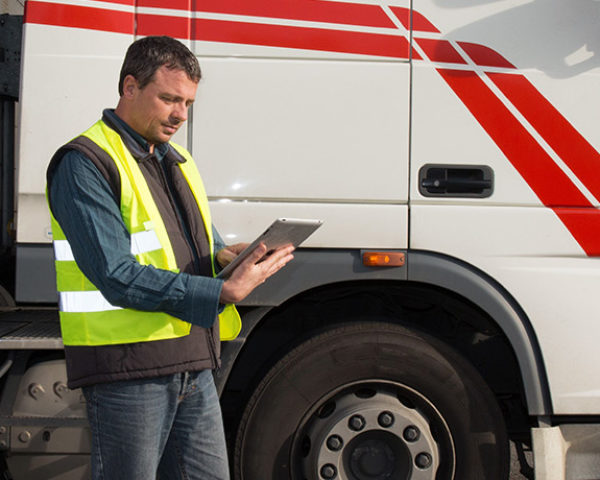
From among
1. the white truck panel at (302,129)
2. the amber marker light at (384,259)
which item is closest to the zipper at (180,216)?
the white truck panel at (302,129)

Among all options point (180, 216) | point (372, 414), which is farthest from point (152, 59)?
point (372, 414)

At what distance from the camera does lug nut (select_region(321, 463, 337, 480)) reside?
242 centimetres

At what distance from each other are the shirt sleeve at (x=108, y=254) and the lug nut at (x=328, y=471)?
1127mm

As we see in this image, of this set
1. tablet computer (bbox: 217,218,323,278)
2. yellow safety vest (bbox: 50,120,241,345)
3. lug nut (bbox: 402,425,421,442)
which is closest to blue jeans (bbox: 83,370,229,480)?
yellow safety vest (bbox: 50,120,241,345)

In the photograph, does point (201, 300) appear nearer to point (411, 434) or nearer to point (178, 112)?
point (178, 112)

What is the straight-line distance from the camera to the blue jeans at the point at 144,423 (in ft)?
5.34

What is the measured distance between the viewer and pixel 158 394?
167 cm

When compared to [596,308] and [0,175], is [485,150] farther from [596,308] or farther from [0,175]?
[0,175]

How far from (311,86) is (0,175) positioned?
1426 millimetres

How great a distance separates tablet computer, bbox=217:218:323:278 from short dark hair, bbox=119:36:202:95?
485 mm

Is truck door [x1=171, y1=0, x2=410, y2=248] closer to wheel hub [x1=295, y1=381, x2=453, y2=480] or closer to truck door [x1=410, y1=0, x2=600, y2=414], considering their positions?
truck door [x1=410, y1=0, x2=600, y2=414]

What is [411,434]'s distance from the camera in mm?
2414

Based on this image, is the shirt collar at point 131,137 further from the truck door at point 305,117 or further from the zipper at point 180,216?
the truck door at point 305,117

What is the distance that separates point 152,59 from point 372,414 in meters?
1.53
